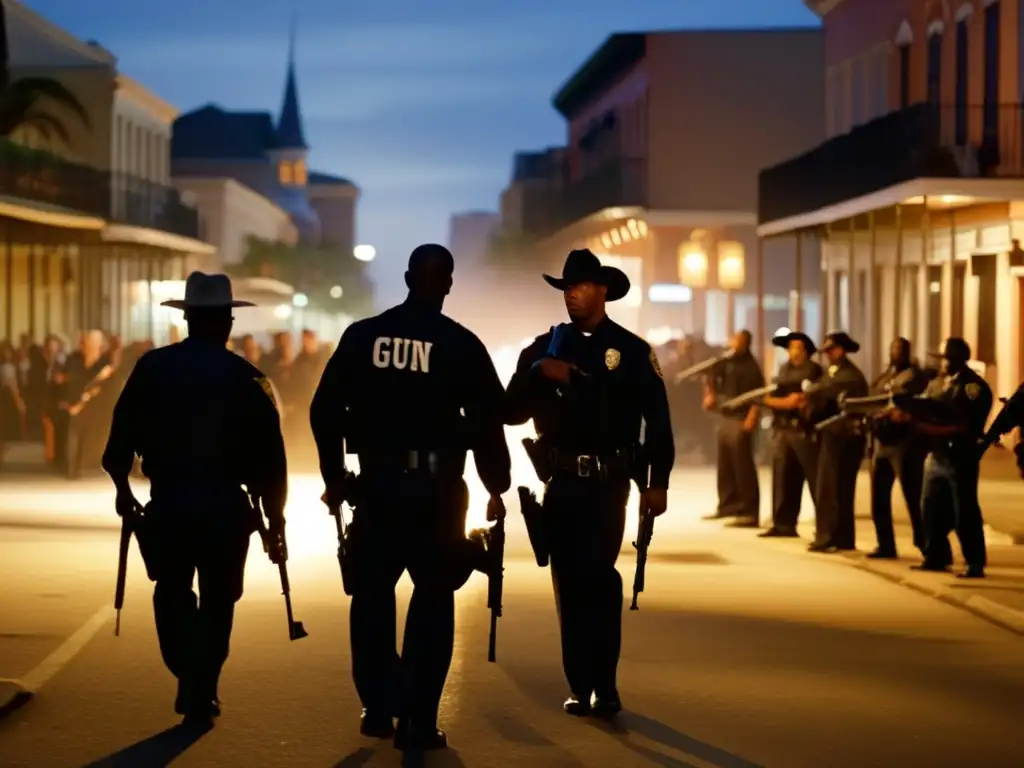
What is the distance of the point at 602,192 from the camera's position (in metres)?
54.6

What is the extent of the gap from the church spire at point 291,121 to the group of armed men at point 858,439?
149538mm

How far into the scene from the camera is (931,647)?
458 inches

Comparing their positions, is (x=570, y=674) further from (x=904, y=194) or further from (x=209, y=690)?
(x=904, y=194)

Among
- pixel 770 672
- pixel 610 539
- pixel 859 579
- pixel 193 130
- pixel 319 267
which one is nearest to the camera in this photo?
pixel 610 539

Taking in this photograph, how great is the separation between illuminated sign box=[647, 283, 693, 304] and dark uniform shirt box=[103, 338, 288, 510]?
4422cm

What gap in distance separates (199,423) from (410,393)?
2.87ft

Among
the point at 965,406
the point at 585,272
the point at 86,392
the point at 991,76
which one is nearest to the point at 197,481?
the point at 585,272

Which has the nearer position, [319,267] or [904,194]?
[904,194]

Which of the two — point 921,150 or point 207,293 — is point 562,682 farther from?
point 921,150

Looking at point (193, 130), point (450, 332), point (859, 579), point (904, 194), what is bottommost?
point (859, 579)

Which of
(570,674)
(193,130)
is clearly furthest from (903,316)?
(193,130)

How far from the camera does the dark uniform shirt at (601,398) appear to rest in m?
9.02

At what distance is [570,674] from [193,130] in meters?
A: 125

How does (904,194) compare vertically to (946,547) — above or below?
above
